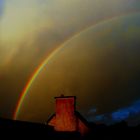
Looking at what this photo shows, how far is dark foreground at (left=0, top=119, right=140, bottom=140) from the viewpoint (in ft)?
92.3

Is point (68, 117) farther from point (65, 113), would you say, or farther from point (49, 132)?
point (49, 132)

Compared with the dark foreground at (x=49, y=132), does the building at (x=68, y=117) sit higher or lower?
higher

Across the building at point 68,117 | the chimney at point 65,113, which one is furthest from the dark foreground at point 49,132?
the chimney at point 65,113

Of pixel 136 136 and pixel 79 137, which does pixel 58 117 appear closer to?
pixel 79 137

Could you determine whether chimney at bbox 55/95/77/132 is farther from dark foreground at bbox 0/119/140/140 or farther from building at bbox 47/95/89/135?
dark foreground at bbox 0/119/140/140

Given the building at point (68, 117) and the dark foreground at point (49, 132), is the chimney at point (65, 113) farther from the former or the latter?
the dark foreground at point (49, 132)

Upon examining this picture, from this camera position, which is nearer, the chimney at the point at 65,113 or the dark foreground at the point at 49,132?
the dark foreground at the point at 49,132

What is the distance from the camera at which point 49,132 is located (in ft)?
115

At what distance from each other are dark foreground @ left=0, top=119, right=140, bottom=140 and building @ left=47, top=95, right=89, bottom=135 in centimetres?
123

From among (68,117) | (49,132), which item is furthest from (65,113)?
(49,132)

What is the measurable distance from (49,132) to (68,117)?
265 inches

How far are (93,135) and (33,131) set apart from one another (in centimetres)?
1097

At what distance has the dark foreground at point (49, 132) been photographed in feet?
92.3

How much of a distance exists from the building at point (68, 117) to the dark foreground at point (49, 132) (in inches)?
48.6
